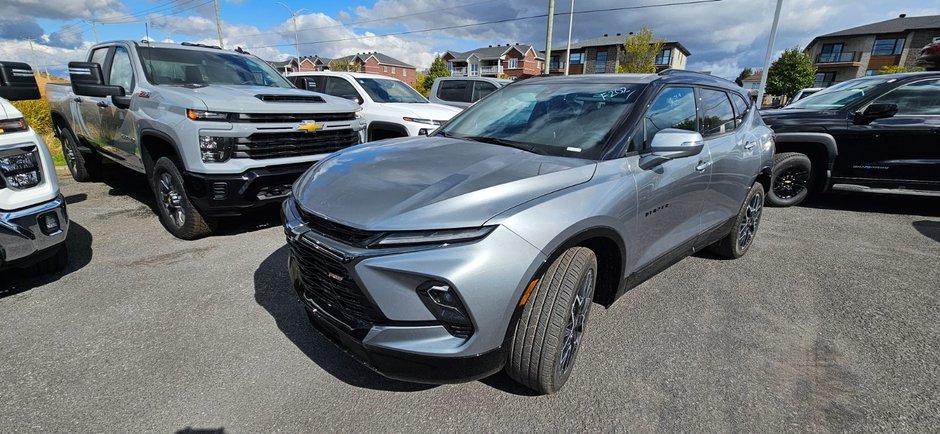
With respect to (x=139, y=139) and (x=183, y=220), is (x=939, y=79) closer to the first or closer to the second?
(x=183, y=220)

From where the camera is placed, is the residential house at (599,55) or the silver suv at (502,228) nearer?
the silver suv at (502,228)

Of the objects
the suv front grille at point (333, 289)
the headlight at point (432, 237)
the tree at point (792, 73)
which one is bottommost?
the suv front grille at point (333, 289)

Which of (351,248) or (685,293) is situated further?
(685,293)

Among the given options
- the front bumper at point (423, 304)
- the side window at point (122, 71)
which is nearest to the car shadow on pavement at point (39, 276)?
the side window at point (122, 71)

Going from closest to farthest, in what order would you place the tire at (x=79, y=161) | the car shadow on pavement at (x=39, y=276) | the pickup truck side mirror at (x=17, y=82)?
the pickup truck side mirror at (x=17, y=82) → the car shadow on pavement at (x=39, y=276) → the tire at (x=79, y=161)

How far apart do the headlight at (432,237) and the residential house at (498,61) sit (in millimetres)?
64163

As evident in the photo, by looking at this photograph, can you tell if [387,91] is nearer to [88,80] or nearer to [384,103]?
[384,103]

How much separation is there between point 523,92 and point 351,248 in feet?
6.59

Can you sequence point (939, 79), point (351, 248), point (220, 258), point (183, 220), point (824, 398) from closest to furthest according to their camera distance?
1. point (351, 248)
2. point (824, 398)
3. point (220, 258)
4. point (183, 220)
5. point (939, 79)

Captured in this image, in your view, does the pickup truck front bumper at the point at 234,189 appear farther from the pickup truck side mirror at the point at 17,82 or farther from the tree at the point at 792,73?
the tree at the point at 792,73

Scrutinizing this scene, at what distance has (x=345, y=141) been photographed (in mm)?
4727

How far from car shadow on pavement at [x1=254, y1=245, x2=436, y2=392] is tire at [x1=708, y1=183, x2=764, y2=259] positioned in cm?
309

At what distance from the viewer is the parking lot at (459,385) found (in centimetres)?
206

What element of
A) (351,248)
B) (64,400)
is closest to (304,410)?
(351,248)
